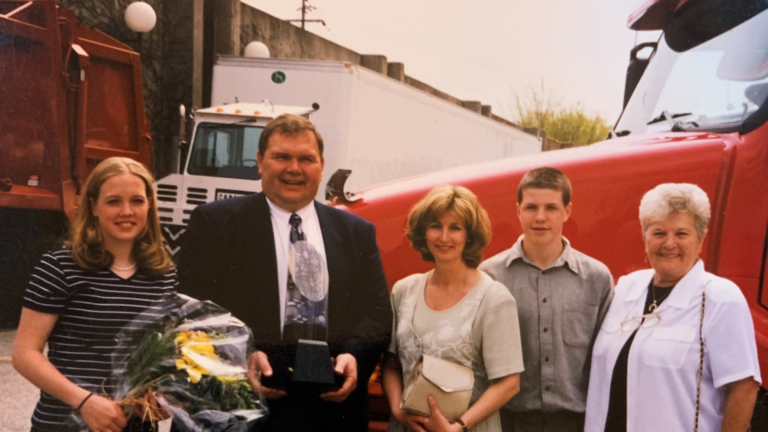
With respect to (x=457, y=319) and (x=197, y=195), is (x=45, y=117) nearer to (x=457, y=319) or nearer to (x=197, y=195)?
(x=197, y=195)

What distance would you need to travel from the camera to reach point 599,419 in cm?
221

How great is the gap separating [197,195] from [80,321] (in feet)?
18.8

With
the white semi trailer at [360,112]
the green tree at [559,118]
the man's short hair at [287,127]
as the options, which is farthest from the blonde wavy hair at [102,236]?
the white semi trailer at [360,112]

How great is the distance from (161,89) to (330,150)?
2467 millimetres

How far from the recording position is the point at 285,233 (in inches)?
95.1

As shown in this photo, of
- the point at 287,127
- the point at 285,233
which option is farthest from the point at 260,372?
the point at 287,127

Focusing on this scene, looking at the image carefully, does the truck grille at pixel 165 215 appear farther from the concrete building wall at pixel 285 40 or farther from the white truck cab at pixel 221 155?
the concrete building wall at pixel 285 40

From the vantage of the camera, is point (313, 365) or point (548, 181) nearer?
point (313, 365)

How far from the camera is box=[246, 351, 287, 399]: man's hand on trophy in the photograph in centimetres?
206

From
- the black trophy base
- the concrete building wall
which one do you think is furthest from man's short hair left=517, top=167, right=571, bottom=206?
the concrete building wall

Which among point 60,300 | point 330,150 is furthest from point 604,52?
point 330,150

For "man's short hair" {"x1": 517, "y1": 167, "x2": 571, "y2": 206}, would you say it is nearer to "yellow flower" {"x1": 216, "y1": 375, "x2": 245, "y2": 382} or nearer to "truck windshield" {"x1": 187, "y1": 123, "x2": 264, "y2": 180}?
"yellow flower" {"x1": 216, "y1": 375, "x2": 245, "y2": 382}

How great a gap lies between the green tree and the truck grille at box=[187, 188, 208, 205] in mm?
4238

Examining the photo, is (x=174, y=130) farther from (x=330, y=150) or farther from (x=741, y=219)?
(x=741, y=219)
